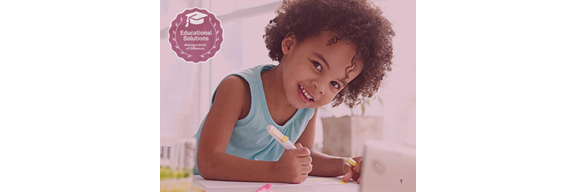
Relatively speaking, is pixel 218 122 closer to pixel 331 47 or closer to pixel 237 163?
pixel 237 163

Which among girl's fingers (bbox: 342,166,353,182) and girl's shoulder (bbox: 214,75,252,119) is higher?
girl's shoulder (bbox: 214,75,252,119)

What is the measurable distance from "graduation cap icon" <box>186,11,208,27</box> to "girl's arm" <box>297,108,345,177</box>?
0.35 meters

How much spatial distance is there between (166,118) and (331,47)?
0.40m

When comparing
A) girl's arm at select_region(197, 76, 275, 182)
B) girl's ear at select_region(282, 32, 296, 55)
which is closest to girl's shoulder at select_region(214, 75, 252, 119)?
girl's arm at select_region(197, 76, 275, 182)

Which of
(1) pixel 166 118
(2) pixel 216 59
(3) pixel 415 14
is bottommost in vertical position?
(1) pixel 166 118

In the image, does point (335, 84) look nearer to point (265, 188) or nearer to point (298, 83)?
point (298, 83)

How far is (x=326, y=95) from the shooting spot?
3.66ft

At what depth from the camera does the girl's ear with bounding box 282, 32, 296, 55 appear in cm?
112

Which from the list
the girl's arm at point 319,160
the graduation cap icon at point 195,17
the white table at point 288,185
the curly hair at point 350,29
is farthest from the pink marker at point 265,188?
the graduation cap icon at point 195,17

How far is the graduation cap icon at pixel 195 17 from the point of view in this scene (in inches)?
40.9

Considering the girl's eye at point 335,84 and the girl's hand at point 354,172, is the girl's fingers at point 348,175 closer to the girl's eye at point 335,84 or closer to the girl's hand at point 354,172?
the girl's hand at point 354,172

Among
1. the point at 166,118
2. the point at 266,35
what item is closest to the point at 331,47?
the point at 266,35

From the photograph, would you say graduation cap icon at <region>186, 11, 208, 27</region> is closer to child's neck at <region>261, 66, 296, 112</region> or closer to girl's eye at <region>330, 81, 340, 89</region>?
child's neck at <region>261, 66, 296, 112</region>

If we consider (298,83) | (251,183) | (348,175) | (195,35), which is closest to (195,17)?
(195,35)
